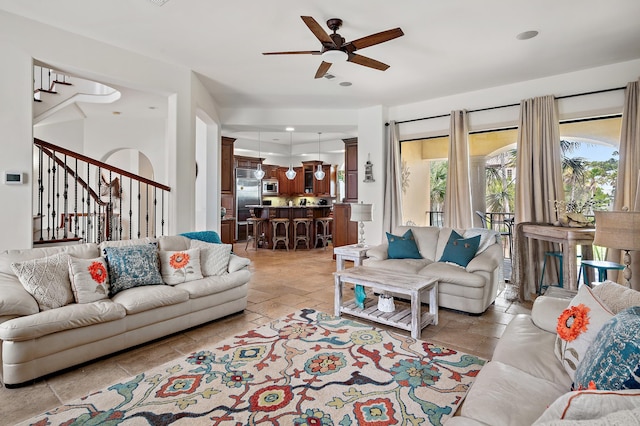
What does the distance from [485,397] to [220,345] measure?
2.17 m

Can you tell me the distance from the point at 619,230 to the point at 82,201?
18.7 ft

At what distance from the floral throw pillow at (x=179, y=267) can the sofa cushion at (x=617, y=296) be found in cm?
323

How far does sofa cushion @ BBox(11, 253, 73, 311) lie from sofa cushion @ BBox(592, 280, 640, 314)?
352cm

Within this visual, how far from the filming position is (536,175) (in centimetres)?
466

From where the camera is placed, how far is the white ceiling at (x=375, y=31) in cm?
306

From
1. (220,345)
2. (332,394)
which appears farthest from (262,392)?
(220,345)

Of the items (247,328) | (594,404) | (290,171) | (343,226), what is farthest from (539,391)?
(290,171)

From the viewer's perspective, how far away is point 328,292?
459 centimetres

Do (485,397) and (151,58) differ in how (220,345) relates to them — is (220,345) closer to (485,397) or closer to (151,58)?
(485,397)

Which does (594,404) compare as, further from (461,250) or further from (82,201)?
(82,201)

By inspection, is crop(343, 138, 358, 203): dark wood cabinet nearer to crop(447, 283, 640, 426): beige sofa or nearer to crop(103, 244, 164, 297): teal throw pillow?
crop(103, 244, 164, 297): teal throw pillow

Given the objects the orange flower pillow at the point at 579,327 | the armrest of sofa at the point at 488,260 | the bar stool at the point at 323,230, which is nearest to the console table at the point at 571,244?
the armrest of sofa at the point at 488,260

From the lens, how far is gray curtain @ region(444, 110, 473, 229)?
5.40m

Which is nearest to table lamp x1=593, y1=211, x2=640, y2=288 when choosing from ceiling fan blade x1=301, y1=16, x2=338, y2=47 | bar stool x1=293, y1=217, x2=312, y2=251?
ceiling fan blade x1=301, y1=16, x2=338, y2=47
